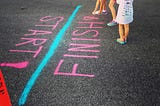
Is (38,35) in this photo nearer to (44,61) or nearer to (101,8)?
(44,61)

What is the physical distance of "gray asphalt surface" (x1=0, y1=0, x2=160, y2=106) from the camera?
4.06 meters

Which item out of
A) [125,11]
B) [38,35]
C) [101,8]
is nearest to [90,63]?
[125,11]

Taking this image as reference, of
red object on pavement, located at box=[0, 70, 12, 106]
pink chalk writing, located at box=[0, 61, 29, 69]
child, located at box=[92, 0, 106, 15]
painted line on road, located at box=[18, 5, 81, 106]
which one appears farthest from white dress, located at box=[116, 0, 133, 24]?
red object on pavement, located at box=[0, 70, 12, 106]

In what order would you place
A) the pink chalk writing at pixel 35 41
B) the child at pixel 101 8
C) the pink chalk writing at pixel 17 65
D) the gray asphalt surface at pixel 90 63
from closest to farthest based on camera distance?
the gray asphalt surface at pixel 90 63 < the pink chalk writing at pixel 17 65 < the pink chalk writing at pixel 35 41 < the child at pixel 101 8

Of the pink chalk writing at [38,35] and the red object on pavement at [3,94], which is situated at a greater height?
the red object on pavement at [3,94]

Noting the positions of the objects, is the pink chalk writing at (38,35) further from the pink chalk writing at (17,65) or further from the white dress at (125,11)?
the white dress at (125,11)

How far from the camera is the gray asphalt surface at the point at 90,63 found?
4.06 metres

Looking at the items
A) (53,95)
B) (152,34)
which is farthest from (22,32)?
(152,34)

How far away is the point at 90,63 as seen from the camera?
5.03 metres

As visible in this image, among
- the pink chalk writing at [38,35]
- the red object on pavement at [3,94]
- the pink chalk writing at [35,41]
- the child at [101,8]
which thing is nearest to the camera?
the red object on pavement at [3,94]

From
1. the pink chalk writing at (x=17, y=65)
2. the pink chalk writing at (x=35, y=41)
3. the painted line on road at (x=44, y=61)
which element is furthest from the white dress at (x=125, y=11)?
the pink chalk writing at (x=17, y=65)

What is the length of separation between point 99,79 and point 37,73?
1.16m

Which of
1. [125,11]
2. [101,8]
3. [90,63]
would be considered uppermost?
[125,11]

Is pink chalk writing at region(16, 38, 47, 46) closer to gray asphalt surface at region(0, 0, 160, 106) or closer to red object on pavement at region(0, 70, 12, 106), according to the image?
gray asphalt surface at region(0, 0, 160, 106)
